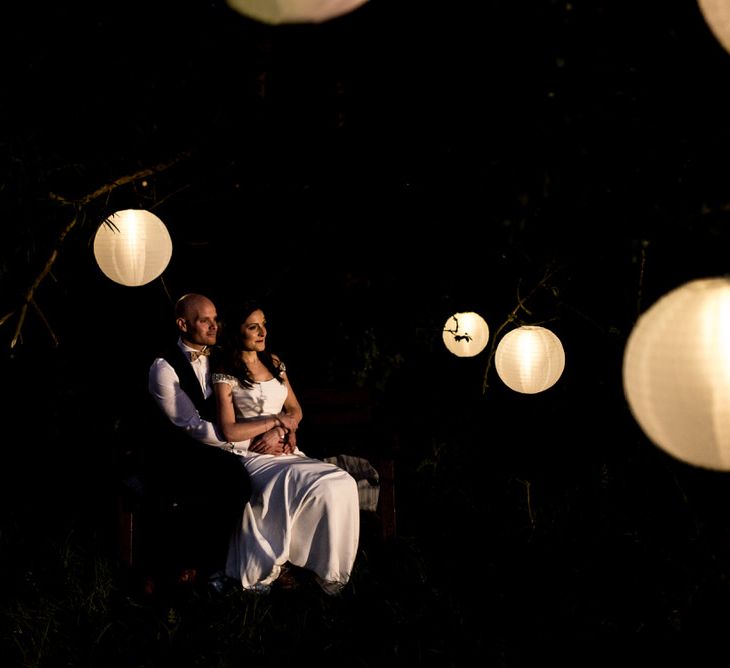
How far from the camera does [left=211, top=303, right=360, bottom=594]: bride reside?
4305mm

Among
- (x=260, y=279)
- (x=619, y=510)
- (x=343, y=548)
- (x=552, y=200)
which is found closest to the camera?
(x=552, y=200)

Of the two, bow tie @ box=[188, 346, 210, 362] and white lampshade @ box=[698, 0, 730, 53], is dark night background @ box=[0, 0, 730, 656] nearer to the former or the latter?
white lampshade @ box=[698, 0, 730, 53]

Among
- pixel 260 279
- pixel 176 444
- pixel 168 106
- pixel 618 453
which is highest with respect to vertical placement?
pixel 168 106

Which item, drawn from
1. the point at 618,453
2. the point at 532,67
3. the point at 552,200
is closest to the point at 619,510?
the point at 618,453

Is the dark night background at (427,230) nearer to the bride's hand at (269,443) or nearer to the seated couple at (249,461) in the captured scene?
the seated couple at (249,461)

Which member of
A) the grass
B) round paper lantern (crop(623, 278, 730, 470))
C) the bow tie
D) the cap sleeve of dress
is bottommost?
the grass

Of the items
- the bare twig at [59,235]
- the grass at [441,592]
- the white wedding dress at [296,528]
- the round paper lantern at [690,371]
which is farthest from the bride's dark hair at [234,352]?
the round paper lantern at [690,371]

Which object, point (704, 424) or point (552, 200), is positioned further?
point (552, 200)

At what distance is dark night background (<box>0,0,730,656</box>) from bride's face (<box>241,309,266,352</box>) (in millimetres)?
908

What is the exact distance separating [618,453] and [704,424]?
4234 mm

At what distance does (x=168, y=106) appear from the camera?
572cm

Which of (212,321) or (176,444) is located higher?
(212,321)

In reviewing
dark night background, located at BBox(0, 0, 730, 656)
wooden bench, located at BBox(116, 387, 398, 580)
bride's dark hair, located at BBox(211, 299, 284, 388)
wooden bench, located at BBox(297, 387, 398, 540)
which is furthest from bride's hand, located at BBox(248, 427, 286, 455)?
dark night background, located at BBox(0, 0, 730, 656)

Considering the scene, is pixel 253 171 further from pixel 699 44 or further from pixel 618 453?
pixel 618 453
